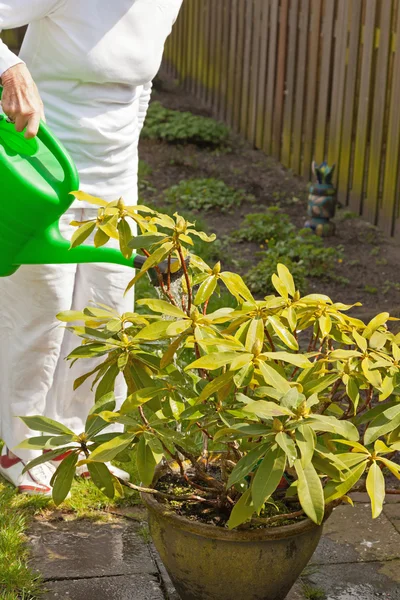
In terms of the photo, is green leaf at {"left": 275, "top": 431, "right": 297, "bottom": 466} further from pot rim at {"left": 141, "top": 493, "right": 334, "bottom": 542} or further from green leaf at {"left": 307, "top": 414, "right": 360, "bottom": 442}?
pot rim at {"left": 141, "top": 493, "right": 334, "bottom": 542}

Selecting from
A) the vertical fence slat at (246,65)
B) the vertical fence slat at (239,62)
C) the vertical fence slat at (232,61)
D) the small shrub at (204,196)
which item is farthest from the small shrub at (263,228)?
the vertical fence slat at (232,61)

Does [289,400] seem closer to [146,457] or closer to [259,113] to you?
[146,457]

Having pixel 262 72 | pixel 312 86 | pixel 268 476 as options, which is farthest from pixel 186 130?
pixel 268 476

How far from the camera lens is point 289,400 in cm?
212

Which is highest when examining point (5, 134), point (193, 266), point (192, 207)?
point (5, 134)

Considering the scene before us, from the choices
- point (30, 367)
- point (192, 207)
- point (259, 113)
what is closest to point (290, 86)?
point (259, 113)

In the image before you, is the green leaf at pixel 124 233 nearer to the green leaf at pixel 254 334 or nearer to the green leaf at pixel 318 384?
the green leaf at pixel 254 334

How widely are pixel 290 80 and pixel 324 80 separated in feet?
2.31

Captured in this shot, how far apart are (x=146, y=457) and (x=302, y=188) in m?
5.42

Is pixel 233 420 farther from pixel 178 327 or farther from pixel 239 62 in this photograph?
pixel 239 62

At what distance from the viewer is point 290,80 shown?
786cm

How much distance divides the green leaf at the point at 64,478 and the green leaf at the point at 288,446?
57 cm

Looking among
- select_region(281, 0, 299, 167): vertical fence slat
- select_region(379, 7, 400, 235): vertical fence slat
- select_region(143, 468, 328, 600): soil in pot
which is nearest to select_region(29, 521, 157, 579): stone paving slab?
select_region(143, 468, 328, 600): soil in pot

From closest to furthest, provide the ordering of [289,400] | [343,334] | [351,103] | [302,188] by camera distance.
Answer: [289,400], [343,334], [351,103], [302,188]
